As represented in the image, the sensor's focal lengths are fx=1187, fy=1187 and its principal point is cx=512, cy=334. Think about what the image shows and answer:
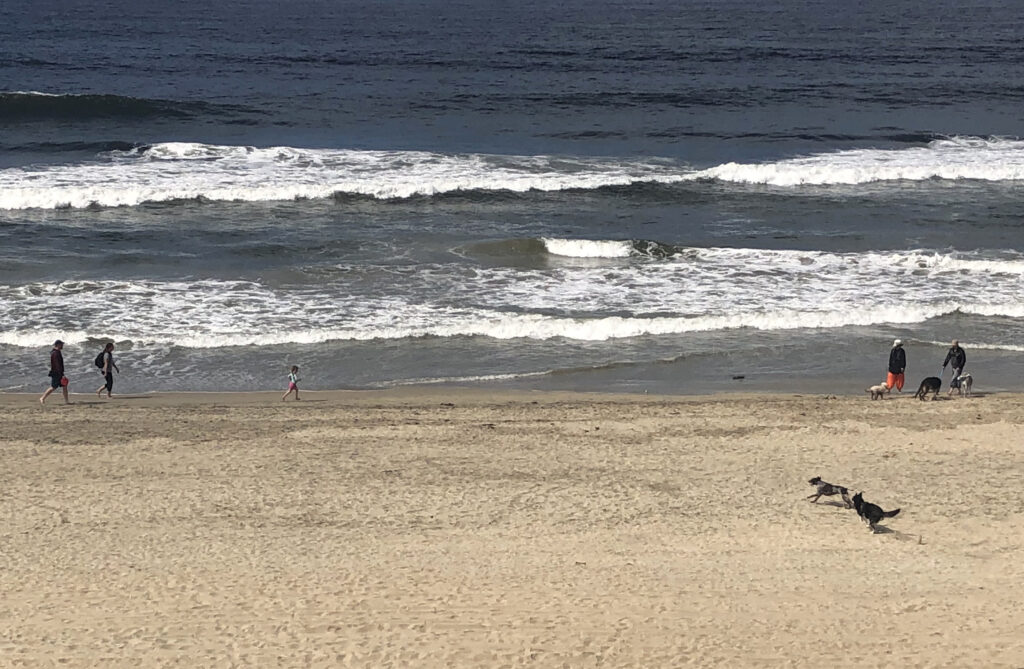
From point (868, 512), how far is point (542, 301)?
1134cm

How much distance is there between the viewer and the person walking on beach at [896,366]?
18.3 m

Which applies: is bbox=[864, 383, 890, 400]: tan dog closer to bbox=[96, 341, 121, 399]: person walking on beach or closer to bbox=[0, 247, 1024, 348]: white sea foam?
bbox=[0, 247, 1024, 348]: white sea foam

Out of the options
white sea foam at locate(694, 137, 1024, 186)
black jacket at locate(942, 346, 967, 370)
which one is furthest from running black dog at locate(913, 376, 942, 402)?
white sea foam at locate(694, 137, 1024, 186)

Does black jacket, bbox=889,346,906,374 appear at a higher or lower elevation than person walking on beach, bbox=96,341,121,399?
higher

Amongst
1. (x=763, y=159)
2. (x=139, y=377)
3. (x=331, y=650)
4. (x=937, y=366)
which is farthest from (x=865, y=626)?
(x=763, y=159)

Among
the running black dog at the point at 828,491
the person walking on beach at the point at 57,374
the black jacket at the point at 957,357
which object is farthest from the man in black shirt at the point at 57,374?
the black jacket at the point at 957,357

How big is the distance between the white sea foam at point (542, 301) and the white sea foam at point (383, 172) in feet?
25.6

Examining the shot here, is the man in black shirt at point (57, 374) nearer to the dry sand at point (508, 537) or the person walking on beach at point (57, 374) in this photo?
the person walking on beach at point (57, 374)

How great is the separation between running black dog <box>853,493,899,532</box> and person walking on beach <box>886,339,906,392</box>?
5726mm

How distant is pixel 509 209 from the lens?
31188 millimetres

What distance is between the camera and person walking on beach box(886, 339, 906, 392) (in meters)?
18.3

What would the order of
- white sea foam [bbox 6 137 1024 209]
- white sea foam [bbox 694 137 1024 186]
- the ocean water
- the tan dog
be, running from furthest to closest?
white sea foam [bbox 694 137 1024 186] < white sea foam [bbox 6 137 1024 209] < the ocean water < the tan dog

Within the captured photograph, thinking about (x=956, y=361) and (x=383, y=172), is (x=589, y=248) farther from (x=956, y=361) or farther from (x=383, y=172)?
(x=956, y=361)

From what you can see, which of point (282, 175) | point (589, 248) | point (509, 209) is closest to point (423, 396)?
point (589, 248)
